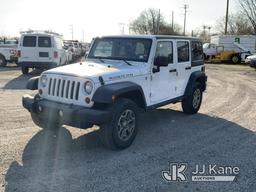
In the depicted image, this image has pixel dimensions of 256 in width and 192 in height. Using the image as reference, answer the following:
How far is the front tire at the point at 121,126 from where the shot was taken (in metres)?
5.67

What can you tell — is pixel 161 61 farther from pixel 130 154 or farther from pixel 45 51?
pixel 45 51

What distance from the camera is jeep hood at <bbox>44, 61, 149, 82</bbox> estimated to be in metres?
5.79

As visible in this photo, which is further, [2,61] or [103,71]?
[2,61]

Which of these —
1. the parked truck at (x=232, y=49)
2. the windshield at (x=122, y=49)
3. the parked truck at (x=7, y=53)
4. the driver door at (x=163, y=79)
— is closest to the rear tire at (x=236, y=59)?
the parked truck at (x=232, y=49)

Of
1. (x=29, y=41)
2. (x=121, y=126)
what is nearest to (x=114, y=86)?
(x=121, y=126)

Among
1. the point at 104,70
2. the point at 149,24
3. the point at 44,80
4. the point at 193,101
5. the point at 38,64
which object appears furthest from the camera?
the point at 149,24

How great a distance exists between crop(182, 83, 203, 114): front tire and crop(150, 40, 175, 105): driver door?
3.19 feet

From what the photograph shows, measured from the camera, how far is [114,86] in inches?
226

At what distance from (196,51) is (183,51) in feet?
2.66

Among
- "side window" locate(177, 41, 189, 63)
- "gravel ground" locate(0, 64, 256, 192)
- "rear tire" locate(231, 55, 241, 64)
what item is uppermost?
"side window" locate(177, 41, 189, 63)

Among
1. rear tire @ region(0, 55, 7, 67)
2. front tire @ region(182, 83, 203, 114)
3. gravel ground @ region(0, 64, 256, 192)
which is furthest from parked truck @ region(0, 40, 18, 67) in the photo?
front tire @ region(182, 83, 203, 114)

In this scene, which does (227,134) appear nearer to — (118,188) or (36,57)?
(118,188)

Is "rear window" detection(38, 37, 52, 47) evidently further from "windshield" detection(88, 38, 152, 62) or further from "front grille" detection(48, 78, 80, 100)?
"front grille" detection(48, 78, 80, 100)

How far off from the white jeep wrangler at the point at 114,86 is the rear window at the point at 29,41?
10.2m
